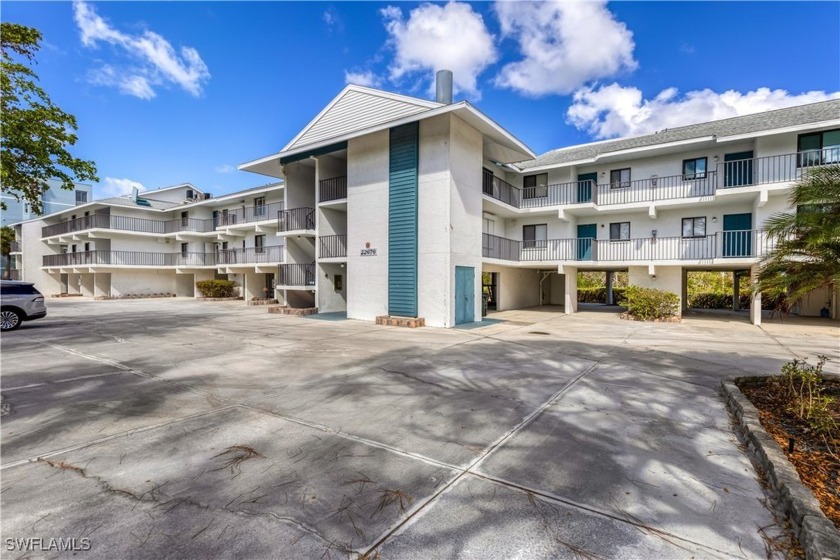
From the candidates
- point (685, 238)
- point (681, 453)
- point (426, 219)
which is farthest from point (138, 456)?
point (685, 238)

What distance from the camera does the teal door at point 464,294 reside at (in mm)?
14820

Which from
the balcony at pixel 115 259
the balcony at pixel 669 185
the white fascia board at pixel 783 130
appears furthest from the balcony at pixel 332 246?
the balcony at pixel 115 259

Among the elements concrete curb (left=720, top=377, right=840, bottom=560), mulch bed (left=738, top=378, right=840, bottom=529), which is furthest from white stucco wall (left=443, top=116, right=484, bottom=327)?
concrete curb (left=720, top=377, right=840, bottom=560)

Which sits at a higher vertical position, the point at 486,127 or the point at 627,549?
the point at 486,127

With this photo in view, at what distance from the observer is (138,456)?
12.6 feet

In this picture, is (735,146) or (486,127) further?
(735,146)

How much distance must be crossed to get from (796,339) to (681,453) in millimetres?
11992

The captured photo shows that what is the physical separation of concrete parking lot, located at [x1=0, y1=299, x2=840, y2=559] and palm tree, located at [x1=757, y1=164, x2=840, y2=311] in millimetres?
2061

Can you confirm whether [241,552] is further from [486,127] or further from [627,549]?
[486,127]

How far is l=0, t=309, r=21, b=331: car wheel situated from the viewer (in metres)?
12.8

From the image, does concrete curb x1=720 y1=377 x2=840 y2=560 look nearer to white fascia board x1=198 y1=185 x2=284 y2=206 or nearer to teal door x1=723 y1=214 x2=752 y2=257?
teal door x1=723 y1=214 x2=752 y2=257

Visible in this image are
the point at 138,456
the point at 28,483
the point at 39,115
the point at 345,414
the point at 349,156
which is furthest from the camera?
the point at 349,156

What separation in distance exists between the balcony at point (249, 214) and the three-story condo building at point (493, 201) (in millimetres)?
5509

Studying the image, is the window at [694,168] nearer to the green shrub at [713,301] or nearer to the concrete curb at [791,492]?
the green shrub at [713,301]
